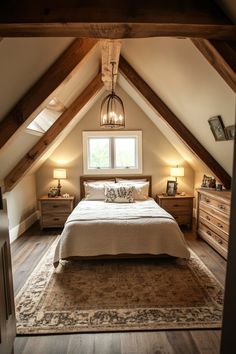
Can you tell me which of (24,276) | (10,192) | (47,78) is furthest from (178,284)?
(10,192)

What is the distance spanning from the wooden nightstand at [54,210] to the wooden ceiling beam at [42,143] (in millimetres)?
885

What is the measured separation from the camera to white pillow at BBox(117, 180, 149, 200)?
4582mm

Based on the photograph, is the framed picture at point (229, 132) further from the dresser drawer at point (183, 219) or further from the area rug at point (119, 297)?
the dresser drawer at point (183, 219)

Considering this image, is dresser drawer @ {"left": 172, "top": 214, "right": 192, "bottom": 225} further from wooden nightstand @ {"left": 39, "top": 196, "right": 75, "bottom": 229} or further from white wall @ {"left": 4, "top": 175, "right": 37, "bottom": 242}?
white wall @ {"left": 4, "top": 175, "right": 37, "bottom": 242}

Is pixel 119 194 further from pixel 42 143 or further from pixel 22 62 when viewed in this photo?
pixel 22 62

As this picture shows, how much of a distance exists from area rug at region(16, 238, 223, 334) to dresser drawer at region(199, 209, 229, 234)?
1.92 ft

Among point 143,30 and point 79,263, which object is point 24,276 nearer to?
point 79,263

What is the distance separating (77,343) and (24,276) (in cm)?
131

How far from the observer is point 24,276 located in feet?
9.45

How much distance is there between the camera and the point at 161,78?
3.06 meters

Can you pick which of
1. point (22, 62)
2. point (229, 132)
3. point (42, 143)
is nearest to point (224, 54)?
point (229, 132)

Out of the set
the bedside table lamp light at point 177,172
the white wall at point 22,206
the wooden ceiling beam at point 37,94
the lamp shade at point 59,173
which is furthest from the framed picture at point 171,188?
the wooden ceiling beam at point 37,94

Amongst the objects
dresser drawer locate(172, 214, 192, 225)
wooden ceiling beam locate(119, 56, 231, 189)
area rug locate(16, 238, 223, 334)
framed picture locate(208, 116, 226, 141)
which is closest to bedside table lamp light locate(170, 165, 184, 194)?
dresser drawer locate(172, 214, 192, 225)

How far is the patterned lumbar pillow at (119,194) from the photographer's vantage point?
432cm
